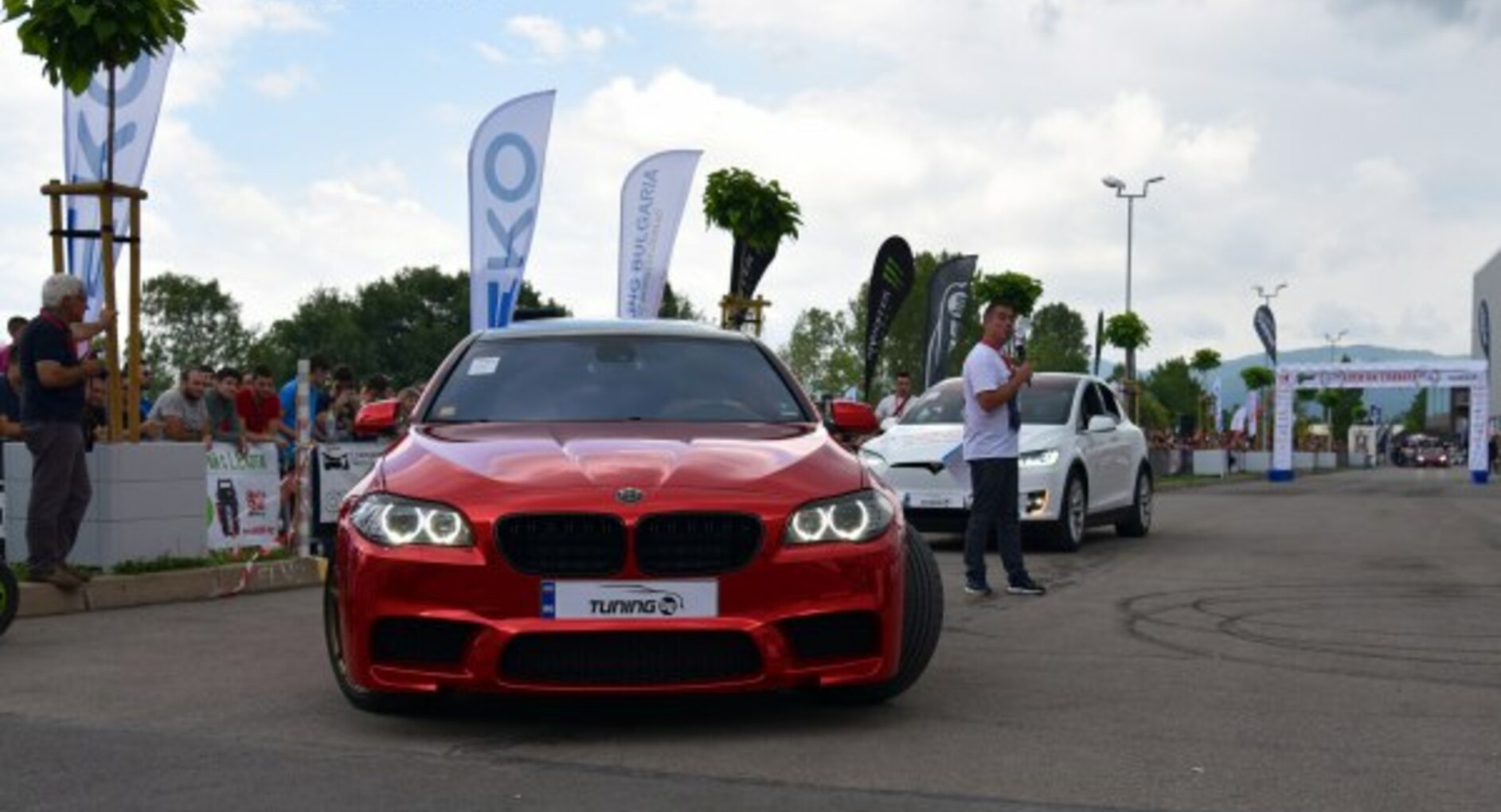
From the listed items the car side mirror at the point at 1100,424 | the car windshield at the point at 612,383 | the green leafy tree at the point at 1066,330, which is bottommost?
the car side mirror at the point at 1100,424

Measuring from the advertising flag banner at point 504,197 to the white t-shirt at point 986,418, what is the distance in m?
7.96

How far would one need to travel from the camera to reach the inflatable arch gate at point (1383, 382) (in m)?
53.8

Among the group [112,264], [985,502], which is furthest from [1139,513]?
[112,264]

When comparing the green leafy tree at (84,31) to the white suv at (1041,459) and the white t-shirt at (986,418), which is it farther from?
the white suv at (1041,459)

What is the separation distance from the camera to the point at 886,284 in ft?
96.8

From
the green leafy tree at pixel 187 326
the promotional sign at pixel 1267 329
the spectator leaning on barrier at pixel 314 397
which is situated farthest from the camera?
the green leafy tree at pixel 187 326

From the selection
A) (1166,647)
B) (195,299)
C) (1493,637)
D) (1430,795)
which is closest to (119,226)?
(1166,647)

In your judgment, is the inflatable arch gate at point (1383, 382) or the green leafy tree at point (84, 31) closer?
the green leafy tree at point (84, 31)

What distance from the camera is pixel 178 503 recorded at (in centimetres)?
1150

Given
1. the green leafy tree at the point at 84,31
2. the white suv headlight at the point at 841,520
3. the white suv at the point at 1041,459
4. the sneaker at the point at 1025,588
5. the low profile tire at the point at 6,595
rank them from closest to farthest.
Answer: the white suv headlight at the point at 841,520
the low profile tire at the point at 6,595
the green leafy tree at the point at 84,31
the sneaker at the point at 1025,588
the white suv at the point at 1041,459

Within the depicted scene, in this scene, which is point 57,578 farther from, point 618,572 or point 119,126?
point 618,572

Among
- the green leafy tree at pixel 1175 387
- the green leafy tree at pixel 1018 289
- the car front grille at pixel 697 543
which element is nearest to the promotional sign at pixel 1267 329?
the green leafy tree at pixel 1018 289

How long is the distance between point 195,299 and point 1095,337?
220 ft

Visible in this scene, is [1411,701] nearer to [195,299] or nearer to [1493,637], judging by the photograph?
[1493,637]
